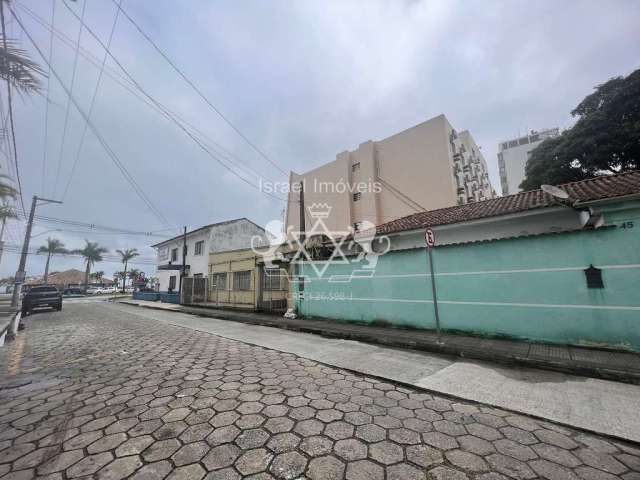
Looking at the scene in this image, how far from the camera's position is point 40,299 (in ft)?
48.2

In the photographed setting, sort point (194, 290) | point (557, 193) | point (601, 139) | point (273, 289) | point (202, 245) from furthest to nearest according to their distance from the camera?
point (202, 245) → point (194, 290) → point (601, 139) → point (273, 289) → point (557, 193)

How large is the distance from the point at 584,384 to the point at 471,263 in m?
3.20

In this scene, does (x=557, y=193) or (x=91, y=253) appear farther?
(x=91, y=253)

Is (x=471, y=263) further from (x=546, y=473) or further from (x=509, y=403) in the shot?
(x=546, y=473)

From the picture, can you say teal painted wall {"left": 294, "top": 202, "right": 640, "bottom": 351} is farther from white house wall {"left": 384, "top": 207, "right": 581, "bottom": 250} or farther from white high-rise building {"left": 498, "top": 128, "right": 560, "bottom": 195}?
white high-rise building {"left": 498, "top": 128, "right": 560, "bottom": 195}

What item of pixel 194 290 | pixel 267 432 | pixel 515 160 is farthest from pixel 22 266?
pixel 515 160

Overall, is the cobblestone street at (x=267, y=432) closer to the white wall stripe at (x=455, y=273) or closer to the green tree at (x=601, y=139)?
the white wall stripe at (x=455, y=273)

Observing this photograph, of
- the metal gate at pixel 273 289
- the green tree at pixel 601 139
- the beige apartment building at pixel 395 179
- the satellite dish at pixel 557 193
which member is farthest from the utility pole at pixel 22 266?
the green tree at pixel 601 139

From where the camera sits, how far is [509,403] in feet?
10.3

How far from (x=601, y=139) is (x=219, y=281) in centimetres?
2708

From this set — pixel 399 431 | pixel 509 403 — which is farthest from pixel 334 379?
pixel 509 403

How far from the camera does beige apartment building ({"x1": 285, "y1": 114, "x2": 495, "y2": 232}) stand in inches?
814

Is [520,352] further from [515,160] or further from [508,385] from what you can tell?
[515,160]

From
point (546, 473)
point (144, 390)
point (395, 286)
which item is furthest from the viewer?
point (395, 286)
